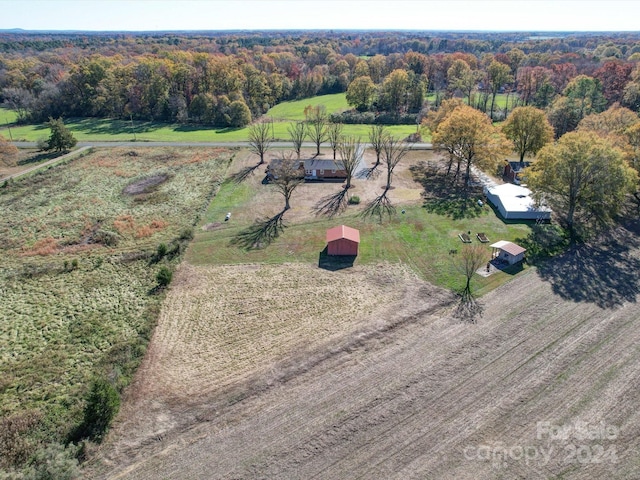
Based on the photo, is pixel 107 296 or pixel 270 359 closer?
pixel 270 359

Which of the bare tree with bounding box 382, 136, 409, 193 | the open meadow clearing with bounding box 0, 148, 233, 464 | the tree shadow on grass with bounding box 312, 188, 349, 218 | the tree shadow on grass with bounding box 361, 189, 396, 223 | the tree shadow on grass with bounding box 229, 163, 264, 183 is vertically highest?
the bare tree with bounding box 382, 136, 409, 193

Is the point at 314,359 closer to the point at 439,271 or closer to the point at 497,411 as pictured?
the point at 497,411

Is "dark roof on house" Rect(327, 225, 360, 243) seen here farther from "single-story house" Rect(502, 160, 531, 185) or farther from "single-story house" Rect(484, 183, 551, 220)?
"single-story house" Rect(502, 160, 531, 185)

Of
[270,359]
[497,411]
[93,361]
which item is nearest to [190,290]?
[93,361]

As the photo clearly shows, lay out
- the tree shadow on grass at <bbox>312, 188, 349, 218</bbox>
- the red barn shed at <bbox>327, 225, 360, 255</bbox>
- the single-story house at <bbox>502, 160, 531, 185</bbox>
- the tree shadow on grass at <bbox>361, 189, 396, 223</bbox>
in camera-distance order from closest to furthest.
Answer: the red barn shed at <bbox>327, 225, 360, 255</bbox>
the tree shadow on grass at <bbox>361, 189, 396, 223</bbox>
the tree shadow on grass at <bbox>312, 188, 349, 218</bbox>
the single-story house at <bbox>502, 160, 531, 185</bbox>

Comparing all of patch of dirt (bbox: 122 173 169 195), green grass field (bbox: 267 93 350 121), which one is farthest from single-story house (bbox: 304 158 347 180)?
green grass field (bbox: 267 93 350 121)

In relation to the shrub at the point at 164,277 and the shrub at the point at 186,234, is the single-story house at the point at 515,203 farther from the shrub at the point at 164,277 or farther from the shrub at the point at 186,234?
the shrub at the point at 164,277

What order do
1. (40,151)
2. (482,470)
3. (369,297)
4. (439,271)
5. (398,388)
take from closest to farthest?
(482,470), (398,388), (369,297), (439,271), (40,151)
